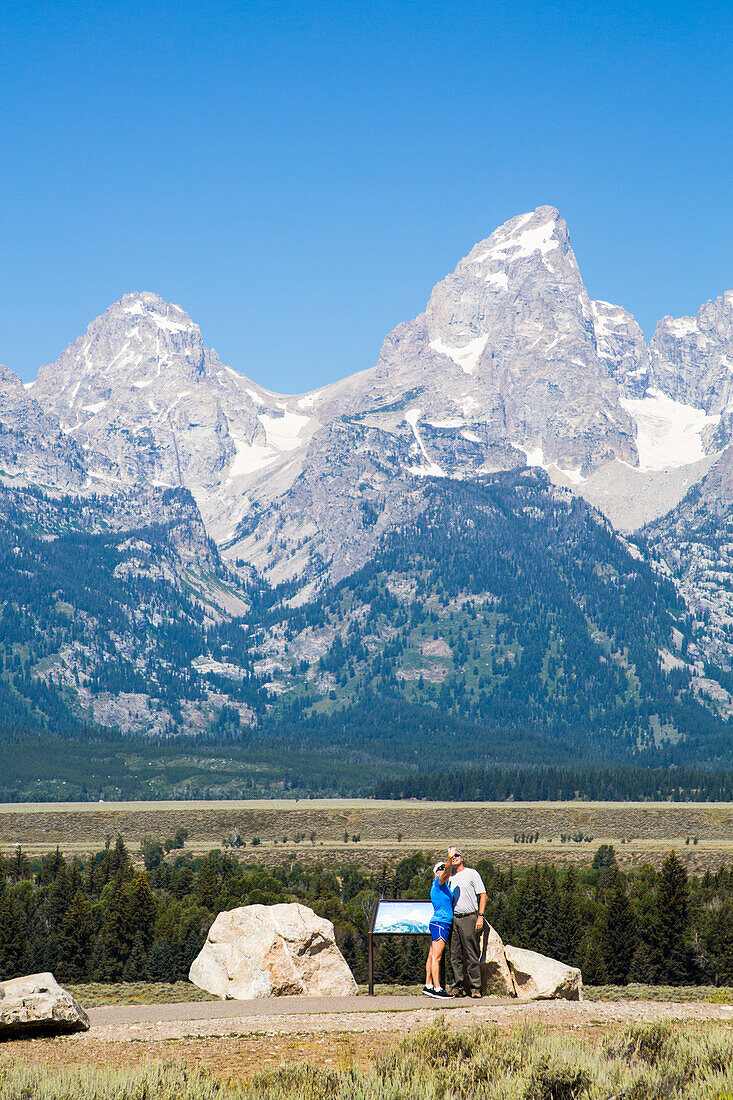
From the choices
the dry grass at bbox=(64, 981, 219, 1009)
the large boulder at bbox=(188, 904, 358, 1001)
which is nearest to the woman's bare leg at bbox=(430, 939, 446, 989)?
the large boulder at bbox=(188, 904, 358, 1001)

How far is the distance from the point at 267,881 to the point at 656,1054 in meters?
75.0

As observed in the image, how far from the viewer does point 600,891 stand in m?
98.4

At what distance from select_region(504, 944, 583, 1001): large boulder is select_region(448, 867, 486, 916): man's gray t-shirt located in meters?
5.52

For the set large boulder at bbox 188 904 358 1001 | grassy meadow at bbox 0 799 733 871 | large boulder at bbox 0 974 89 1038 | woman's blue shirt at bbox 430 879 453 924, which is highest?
woman's blue shirt at bbox 430 879 453 924

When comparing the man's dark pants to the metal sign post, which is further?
the metal sign post

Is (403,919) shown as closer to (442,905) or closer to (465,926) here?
(442,905)

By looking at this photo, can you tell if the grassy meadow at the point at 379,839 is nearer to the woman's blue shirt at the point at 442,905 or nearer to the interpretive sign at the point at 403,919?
the interpretive sign at the point at 403,919

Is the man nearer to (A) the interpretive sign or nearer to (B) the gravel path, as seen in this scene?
(A) the interpretive sign

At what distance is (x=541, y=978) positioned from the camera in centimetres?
3531

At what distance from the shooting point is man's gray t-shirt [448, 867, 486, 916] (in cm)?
3106

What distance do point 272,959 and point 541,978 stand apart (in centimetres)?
962

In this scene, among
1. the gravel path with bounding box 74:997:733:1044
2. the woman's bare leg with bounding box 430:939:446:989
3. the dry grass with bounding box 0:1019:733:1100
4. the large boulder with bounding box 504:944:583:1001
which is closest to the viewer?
the dry grass with bounding box 0:1019:733:1100

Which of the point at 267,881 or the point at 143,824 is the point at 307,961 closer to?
the point at 267,881

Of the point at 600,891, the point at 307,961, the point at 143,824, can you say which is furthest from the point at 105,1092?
the point at 143,824
